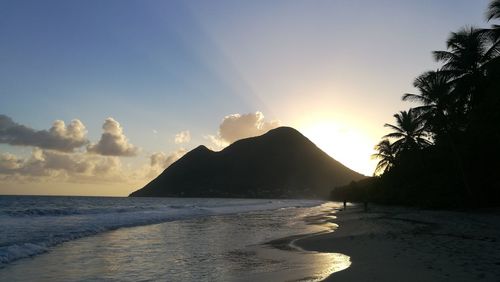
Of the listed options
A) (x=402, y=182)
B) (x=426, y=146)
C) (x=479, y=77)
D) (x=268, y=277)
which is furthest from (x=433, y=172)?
(x=268, y=277)

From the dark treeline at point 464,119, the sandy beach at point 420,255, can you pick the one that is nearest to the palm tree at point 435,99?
the dark treeline at point 464,119

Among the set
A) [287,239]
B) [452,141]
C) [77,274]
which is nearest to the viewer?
[77,274]

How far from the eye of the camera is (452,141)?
3275 centimetres

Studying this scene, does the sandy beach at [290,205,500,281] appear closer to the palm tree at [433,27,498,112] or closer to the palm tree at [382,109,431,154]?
the palm tree at [433,27,498,112]

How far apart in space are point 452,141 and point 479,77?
210 inches

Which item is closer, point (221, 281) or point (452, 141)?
point (221, 281)

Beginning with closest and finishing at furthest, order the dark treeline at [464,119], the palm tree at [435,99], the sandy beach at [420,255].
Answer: the sandy beach at [420,255], the dark treeline at [464,119], the palm tree at [435,99]

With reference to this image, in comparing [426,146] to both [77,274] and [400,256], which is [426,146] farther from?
[77,274]

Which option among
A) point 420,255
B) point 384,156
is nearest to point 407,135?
point 384,156

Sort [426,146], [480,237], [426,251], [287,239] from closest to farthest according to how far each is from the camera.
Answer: [426,251]
[480,237]
[287,239]
[426,146]

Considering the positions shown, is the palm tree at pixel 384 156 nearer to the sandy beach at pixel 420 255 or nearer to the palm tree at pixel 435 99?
the palm tree at pixel 435 99

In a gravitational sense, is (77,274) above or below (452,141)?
below

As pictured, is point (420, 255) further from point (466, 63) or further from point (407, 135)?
point (407, 135)

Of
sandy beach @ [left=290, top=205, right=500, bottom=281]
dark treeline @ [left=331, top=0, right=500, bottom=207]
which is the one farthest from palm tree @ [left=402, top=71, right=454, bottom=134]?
sandy beach @ [left=290, top=205, right=500, bottom=281]
